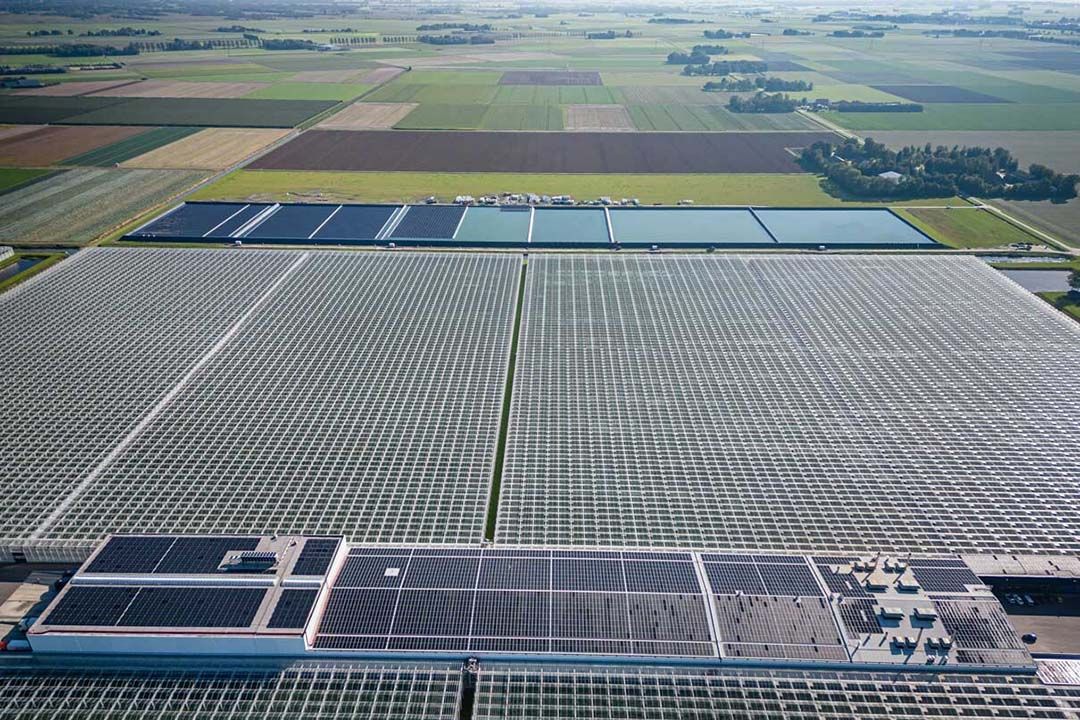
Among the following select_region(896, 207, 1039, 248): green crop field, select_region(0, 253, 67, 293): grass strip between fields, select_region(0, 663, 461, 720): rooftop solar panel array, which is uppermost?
select_region(896, 207, 1039, 248): green crop field

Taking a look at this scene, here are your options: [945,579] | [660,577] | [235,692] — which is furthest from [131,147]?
[945,579]

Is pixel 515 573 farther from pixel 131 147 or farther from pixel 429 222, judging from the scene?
pixel 131 147

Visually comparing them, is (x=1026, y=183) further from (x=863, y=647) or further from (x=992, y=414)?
(x=863, y=647)

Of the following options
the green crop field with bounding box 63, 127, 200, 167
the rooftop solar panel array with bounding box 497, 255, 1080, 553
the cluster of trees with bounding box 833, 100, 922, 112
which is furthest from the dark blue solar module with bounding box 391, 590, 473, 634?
the cluster of trees with bounding box 833, 100, 922, 112

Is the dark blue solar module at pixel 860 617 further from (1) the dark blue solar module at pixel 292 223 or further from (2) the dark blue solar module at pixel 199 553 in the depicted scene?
(1) the dark blue solar module at pixel 292 223

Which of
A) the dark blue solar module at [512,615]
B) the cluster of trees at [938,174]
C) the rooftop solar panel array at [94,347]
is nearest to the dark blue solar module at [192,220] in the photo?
the rooftop solar panel array at [94,347]

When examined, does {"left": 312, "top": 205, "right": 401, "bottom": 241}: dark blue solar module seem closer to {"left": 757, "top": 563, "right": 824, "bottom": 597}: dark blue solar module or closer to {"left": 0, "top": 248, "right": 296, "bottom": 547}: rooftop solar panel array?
{"left": 0, "top": 248, "right": 296, "bottom": 547}: rooftop solar panel array
